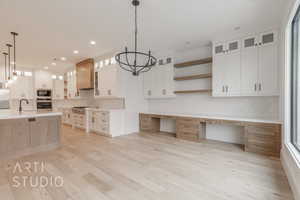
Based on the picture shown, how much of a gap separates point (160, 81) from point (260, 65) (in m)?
2.84

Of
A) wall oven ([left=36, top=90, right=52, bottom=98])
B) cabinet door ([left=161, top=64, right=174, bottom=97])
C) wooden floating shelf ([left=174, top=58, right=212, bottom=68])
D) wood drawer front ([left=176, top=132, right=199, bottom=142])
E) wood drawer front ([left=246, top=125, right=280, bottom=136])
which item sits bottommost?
wood drawer front ([left=176, top=132, right=199, bottom=142])

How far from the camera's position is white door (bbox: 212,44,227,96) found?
13.0ft

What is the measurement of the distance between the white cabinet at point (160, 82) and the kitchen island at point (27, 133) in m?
2.99

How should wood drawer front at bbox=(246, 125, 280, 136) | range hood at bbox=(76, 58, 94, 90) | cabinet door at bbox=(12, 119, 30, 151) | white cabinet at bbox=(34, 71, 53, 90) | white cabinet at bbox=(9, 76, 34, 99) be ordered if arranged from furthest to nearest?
white cabinet at bbox=(34, 71, 53, 90)
white cabinet at bbox=(9, 76, 34, 99)
range hood at bbox=(76, 58, 94, 90)
cabinet door at bbox=(12, 119, 30, 151)
wood drawer front at bbox=(246, 125, 280, 136)

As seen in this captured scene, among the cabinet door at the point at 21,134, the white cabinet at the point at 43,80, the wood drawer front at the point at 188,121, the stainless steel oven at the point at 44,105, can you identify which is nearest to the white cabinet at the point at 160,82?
the wood drawer front at the point at 188,121

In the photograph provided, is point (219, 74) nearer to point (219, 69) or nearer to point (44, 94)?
point (219, 69)

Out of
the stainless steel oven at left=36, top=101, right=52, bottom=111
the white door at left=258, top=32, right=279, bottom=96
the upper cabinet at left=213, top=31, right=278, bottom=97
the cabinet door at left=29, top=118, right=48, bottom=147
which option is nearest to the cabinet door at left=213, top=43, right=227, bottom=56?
the upper cabinet at left=213, top=31, right=278, bottom=97

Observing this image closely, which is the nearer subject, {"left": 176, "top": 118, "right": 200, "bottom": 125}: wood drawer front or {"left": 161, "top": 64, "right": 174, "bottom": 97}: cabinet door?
{"left": 176, "top": 118, "right": 200, "bottom": 125}: wood drawer front

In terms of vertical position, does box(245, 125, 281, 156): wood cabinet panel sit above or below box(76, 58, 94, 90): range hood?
below

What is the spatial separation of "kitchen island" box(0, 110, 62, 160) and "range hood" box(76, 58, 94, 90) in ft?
7.82

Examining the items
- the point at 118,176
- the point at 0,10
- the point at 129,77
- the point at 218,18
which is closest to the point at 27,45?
the point at 0,10

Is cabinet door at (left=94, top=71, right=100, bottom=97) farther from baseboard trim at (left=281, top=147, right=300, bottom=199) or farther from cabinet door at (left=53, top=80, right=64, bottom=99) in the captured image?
baseboard trim at (left=281, top=147, right=300, bottom=199)

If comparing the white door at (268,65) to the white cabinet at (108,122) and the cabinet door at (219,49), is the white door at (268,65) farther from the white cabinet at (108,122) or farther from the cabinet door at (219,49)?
the white cabinet at (108,122)

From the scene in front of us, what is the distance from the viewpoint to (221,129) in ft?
14.3
